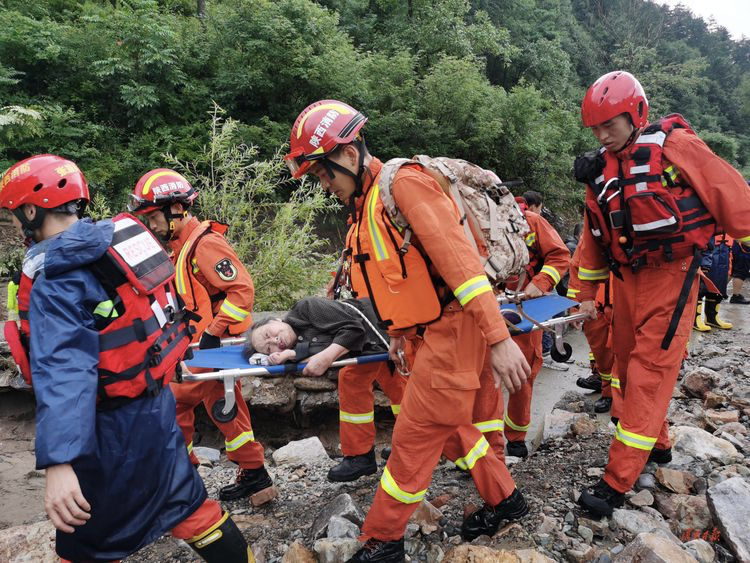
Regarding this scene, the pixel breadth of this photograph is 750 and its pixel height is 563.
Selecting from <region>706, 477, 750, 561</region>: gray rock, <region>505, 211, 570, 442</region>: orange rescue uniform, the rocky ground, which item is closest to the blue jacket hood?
the rocky ground

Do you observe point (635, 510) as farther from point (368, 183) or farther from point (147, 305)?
point (147, 305)

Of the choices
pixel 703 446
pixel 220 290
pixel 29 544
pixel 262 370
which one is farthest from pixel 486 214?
pixel 29 544

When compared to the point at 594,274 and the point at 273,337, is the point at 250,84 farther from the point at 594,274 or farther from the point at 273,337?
the point at 594,274

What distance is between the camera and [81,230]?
6.19ft

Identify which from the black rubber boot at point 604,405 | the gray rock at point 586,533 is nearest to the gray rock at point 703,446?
the gray rock at point 586,533

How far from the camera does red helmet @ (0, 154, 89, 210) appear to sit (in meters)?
1.98

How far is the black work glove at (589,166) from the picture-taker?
311 cm

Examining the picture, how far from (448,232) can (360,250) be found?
0.51m

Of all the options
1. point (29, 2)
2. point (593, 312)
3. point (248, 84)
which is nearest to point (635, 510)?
point (593, 312)

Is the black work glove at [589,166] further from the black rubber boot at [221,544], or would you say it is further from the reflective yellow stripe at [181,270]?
the black rubber boot at [221,544]

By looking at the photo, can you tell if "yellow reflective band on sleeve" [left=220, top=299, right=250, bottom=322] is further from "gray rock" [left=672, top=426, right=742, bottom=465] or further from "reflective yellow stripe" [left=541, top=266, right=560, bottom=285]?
"gray rock" [left=672, top=426, right=742, bottom=465]

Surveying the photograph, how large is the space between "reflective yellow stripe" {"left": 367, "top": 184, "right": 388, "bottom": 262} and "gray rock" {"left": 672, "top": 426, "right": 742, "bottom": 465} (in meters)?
2.75

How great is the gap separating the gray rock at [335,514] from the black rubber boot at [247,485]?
0.61m

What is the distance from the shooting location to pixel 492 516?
8.77 feet
